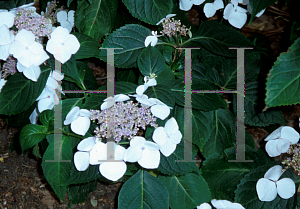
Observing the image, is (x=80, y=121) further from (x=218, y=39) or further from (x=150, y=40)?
(x=218, y=39)

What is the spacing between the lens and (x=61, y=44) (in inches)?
32.6

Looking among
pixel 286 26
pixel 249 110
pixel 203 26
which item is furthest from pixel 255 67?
pixel 286 26

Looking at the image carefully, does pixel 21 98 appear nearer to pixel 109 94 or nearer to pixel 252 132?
pixel 109 94

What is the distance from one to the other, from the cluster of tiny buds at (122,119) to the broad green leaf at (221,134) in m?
0.48

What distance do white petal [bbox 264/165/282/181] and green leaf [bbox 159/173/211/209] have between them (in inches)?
8.1

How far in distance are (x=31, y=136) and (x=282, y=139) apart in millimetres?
772

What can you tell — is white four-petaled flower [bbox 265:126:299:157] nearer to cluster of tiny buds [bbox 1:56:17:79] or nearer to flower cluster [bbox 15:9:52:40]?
flower cluster [bbox 15:9:52:40]

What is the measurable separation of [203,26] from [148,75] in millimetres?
338

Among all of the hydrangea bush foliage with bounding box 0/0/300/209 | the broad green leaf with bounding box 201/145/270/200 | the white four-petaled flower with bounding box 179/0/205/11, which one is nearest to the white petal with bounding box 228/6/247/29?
the hydrangea bush foliage with bounding box 0/0/300/209

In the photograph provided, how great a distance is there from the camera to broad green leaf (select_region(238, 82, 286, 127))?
1.09 m

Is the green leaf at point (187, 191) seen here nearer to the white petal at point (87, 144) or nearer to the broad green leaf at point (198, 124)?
the broad green leaf at point (198, 124)

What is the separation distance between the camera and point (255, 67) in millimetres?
1155

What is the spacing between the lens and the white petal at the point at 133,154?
0.71m

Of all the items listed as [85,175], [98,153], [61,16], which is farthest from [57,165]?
[61,16]
